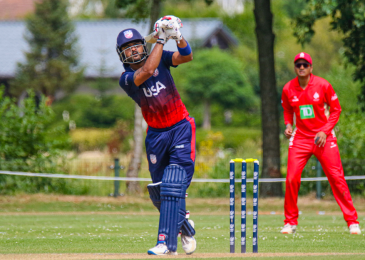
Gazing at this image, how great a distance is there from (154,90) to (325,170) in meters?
3.59

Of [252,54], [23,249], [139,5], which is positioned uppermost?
[252,54]

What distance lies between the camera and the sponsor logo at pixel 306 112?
846 cm

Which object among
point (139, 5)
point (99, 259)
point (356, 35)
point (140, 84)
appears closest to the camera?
point (99, 259)

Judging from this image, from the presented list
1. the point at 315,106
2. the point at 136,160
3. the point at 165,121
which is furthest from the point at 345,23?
the point at 165,121

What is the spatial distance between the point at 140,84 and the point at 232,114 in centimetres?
3431

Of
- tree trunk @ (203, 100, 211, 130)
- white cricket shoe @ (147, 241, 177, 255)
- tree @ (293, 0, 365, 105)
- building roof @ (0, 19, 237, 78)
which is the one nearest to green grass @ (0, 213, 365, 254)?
white cricket shoe @ (147, 241, 177, 255)

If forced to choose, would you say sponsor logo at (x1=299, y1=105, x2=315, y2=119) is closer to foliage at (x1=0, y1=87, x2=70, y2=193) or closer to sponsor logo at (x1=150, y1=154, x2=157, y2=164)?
sponsor logo at (x1=150, y1=154, x2=157, y2=164)

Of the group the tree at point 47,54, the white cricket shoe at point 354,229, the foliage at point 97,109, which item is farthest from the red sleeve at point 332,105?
the tree at point 47,54

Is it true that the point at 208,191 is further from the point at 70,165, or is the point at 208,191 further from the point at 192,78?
the point at 192,78

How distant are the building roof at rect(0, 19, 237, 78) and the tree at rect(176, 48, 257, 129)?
225 inches

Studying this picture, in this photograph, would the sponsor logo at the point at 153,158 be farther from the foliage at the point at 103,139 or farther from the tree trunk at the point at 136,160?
the foliage at the point at 103,139

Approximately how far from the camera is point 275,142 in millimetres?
15477

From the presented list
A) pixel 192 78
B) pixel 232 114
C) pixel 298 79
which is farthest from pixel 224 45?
pixel 298 79

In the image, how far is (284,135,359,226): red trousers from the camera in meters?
8.32
